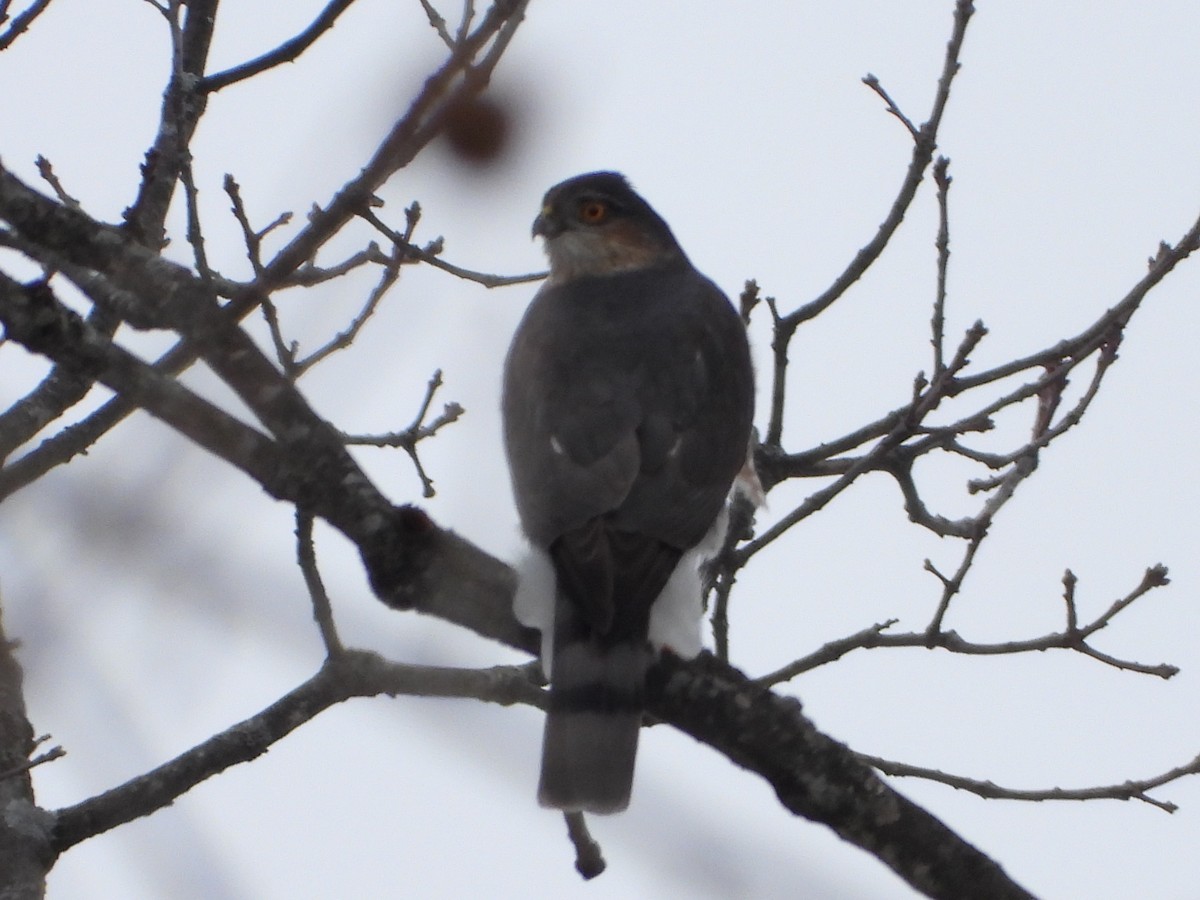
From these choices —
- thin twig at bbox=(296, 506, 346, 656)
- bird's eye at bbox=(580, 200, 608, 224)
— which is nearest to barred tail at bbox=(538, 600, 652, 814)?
thin twig at bbox=(296, 506, 346, 656)

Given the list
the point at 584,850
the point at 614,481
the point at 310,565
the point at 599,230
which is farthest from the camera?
the point at 599,230

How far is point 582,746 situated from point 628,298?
2188 millimetres

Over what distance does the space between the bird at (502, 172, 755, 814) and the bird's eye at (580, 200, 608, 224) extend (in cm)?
48

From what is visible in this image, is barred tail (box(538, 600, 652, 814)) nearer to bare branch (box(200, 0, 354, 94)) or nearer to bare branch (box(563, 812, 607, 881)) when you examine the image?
bare branch (box(563, 812, 607, 881))

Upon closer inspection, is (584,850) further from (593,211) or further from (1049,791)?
(593,211)

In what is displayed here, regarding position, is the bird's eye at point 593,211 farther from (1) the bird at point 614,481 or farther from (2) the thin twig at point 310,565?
(2) the thin twig at point 310,565

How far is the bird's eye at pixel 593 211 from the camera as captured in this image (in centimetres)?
647

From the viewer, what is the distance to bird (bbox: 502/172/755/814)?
3881 millimetres

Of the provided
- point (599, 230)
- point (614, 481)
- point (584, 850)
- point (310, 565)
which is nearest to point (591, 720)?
point (584, 850)

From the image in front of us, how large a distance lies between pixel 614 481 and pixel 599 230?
236cm

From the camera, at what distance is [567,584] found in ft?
13.2

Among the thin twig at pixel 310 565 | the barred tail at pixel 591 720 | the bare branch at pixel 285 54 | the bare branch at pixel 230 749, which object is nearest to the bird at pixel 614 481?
the barred tail at pixel 591 720

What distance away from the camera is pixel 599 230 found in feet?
21.2

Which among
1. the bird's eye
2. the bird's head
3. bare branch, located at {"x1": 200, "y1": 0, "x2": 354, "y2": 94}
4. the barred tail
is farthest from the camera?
the bird's eye
